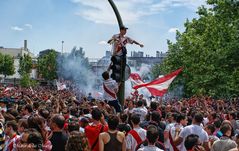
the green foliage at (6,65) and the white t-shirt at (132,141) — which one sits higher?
the green foliage at (6,65)

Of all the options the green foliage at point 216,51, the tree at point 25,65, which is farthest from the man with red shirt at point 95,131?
the tree at point 25,65

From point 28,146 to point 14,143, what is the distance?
1.81 metres

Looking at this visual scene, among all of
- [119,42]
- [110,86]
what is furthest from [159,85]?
[110,86]

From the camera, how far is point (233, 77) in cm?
3216

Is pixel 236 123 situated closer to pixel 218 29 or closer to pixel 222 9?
pixel 222 9

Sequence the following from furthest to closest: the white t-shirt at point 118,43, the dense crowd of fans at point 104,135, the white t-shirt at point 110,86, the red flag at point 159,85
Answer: the red flag at point 159,85 → the white t-shirt at point 118,43 → the white t-shirt at point 110,86 → the dense crowd of fans at point 104,135

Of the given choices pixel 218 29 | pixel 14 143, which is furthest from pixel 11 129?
pixel 218 29

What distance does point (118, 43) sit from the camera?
12758mm

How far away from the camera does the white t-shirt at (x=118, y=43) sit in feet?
41.9

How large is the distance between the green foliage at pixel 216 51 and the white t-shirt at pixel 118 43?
1749cm

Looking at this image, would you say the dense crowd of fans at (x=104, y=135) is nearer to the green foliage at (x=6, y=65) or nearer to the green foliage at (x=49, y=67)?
the green foliage at (x=6, y=65)

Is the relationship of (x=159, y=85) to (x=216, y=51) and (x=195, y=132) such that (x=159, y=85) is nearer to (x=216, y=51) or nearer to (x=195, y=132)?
(x=195, y=132)

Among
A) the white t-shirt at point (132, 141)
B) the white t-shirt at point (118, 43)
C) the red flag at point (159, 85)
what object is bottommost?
the white t-shirt at point (132, 141)

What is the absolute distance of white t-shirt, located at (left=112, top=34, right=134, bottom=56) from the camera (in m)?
12.8
